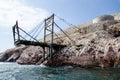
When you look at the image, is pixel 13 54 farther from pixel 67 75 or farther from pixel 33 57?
pixel 67 75

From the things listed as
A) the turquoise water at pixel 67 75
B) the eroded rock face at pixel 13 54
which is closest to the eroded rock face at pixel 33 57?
the turquoise water at pixel 67 75

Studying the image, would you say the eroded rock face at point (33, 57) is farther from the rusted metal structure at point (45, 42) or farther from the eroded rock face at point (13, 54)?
the eroded rock face at point (13, 54)

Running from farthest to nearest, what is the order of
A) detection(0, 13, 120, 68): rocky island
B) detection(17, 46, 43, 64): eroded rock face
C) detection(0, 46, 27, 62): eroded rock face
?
1. detection(0, 46, 27, 62): eroded rock face
2. detection(17, 46, 43, 64): eroded rock face
3. detection(0, 13, 120, 68): rocky island

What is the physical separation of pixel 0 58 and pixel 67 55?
88184 millimetres

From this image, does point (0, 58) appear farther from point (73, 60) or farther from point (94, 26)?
point (73, 60)

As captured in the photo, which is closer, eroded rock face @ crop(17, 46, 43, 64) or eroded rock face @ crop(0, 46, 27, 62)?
eroded rock face @ crop(17, 46, 43, 64)

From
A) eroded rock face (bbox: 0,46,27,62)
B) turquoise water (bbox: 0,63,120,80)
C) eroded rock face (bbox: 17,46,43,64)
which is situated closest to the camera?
turquoise water (bbox: 0,63,120,80)

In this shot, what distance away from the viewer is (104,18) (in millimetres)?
89000

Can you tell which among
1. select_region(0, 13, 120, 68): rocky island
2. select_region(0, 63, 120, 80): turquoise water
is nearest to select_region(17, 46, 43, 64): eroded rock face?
select_region(0, 13, 120, 68): rocky island

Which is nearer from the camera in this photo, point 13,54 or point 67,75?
point 67,75

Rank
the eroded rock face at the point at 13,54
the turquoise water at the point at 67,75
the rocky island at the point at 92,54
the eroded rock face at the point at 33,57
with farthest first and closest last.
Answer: the eroded rock face at the point at 13,54, the eroded rock face at the point at 33,57, the rocky island at the point at 92,54, the turquoise water at the point at 67,75

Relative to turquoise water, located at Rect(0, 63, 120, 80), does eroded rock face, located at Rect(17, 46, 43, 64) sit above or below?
above

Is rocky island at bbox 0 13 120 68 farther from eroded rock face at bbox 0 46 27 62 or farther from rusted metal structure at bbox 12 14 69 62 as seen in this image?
eroded rock face at bbox 0 46 27 62

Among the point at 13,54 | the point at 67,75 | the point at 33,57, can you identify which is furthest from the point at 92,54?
the point at 13,54
